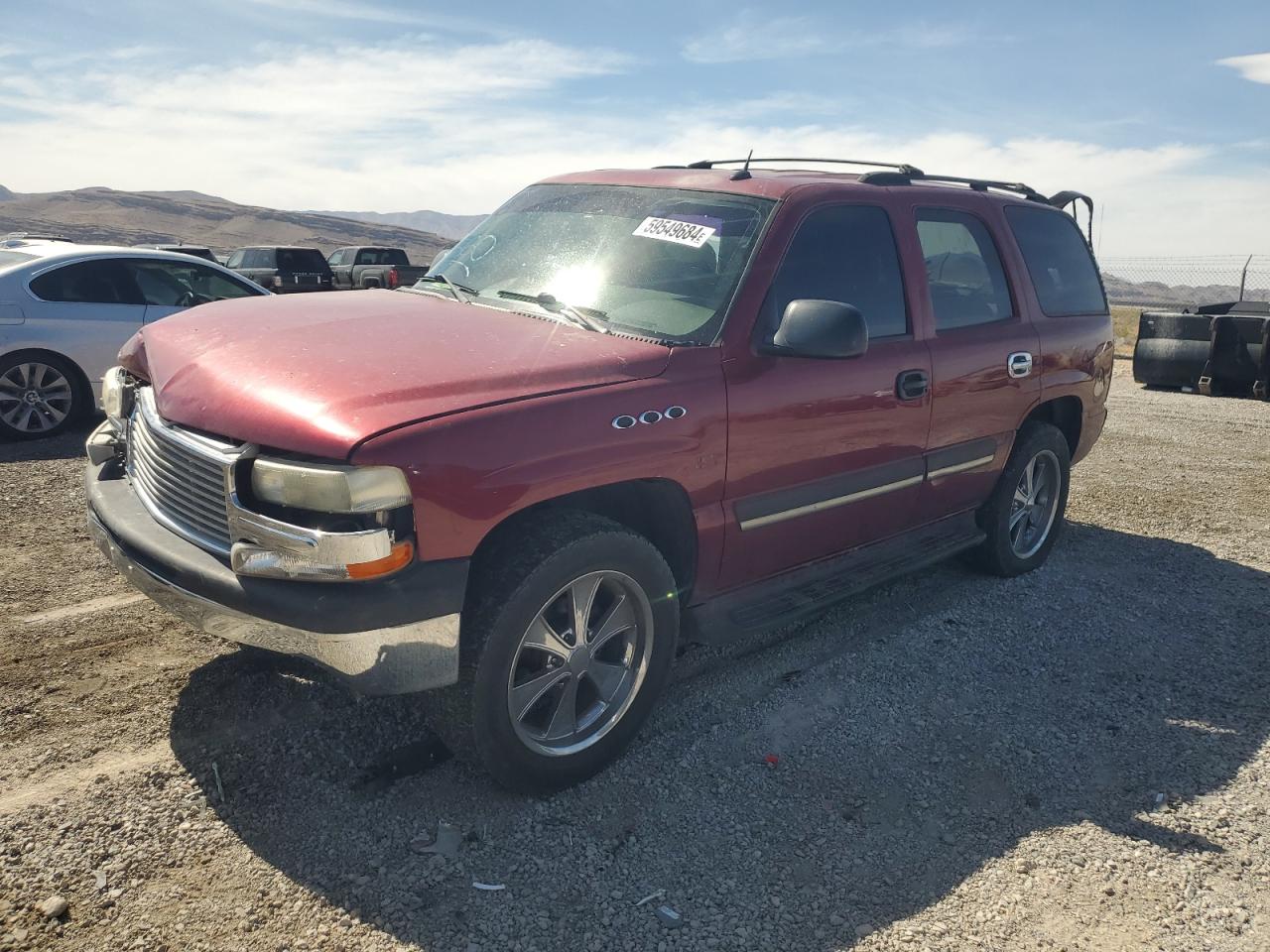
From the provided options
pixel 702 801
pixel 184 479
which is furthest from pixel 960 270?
pixel 184 479

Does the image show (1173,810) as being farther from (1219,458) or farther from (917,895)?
(1219,458)

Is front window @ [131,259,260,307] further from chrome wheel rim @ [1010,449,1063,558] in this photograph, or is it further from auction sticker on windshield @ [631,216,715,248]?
chrome wheel rim @ [1010,449,1063,558]

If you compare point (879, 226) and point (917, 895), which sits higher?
point (879, 226)

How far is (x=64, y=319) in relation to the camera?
7.42 metres

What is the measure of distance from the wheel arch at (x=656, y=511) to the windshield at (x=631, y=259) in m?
0.54

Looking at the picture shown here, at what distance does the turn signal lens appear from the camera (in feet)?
8.07

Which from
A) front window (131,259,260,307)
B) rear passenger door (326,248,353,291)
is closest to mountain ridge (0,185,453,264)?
rear passenger door (326,248,353,291)

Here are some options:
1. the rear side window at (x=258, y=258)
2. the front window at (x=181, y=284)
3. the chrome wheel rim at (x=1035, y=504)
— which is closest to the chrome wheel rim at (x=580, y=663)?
the chrome wheel rim at (x=1035, y=504)

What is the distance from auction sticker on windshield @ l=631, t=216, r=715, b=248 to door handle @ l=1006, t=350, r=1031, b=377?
1.89m

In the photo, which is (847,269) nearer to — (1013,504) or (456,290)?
(456,290)

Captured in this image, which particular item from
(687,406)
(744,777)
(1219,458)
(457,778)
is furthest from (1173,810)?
(1219,458)

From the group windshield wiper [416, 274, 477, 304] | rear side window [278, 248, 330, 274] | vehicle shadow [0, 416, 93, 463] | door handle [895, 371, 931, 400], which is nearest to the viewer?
windshield wiper [416, 274, 477, 304]

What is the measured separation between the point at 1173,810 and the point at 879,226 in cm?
248

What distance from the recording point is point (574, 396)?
2809 millimetres
